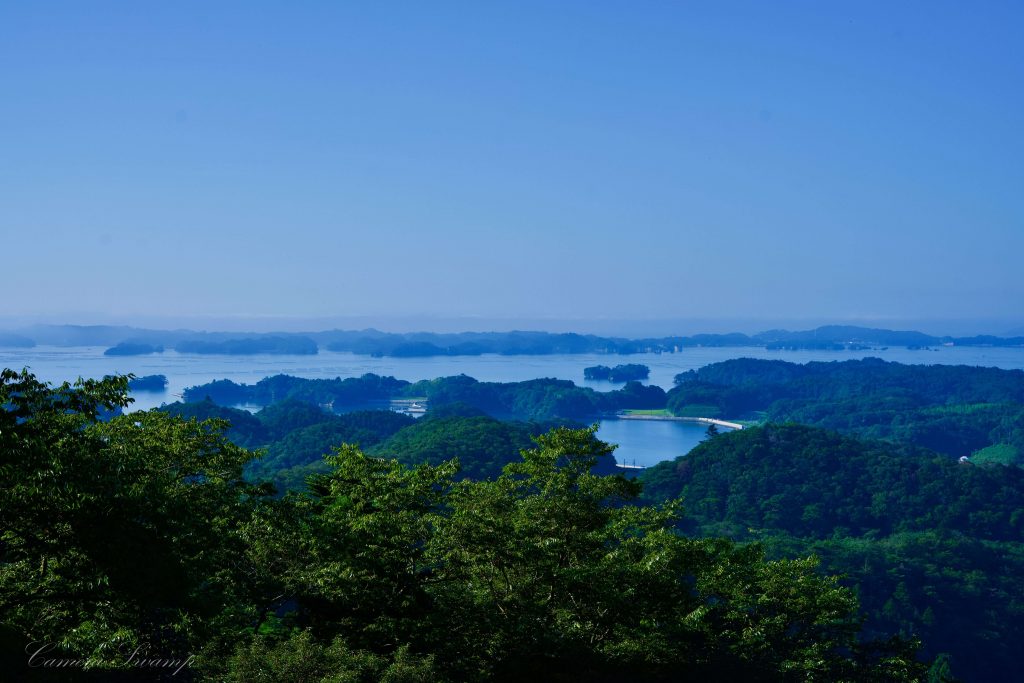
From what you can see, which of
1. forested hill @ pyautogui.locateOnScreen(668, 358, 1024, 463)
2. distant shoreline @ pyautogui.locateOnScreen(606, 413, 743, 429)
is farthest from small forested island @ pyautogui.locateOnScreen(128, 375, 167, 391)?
forested hill @ pyautogui.locateOnScreen(668, 358, 1024, 463)

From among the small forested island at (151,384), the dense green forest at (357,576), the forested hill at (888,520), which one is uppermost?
the dense green forest at (357,576)

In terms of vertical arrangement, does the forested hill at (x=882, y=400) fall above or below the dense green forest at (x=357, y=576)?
below

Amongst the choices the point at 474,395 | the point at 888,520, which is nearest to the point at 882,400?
the point at 474,395

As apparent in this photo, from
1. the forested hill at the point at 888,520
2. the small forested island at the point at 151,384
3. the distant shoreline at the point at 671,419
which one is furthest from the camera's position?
the small forested island at the point at 151,384

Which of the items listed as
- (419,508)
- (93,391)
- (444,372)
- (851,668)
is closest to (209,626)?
(93,391)

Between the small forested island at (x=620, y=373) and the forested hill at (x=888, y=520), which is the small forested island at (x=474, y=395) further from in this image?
the forested hill at (x=888, y=520)

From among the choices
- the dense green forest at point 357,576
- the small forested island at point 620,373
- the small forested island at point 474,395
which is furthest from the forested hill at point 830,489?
the small forested island at point 620,373

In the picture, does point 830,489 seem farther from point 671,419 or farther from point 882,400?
point 882,400
